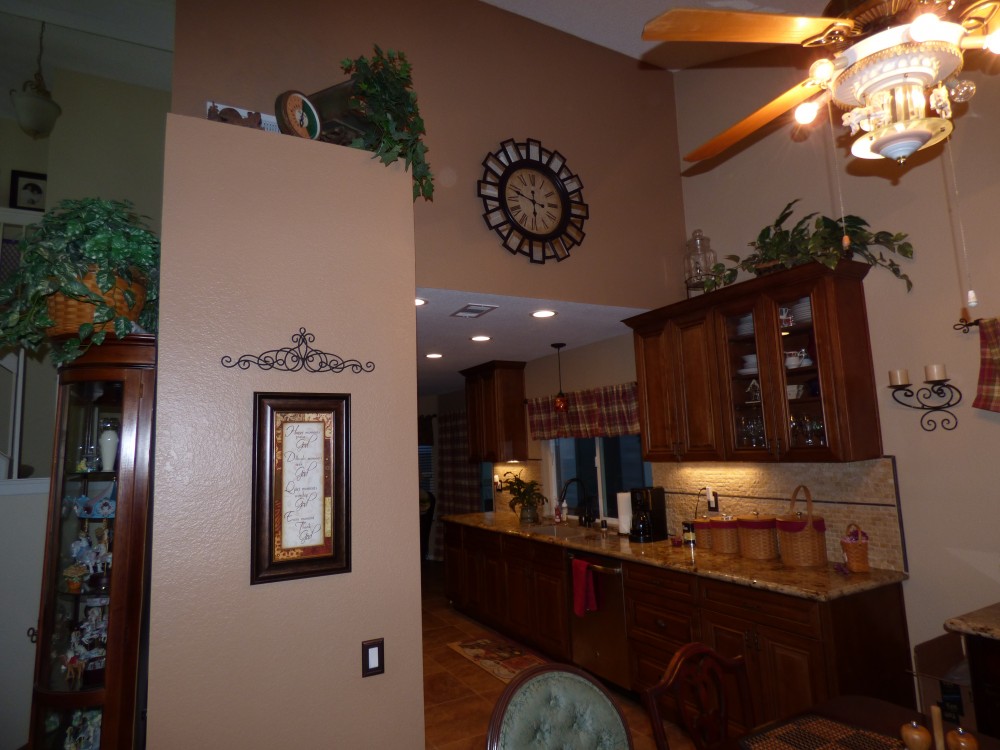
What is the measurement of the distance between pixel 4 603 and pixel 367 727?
2.51 m

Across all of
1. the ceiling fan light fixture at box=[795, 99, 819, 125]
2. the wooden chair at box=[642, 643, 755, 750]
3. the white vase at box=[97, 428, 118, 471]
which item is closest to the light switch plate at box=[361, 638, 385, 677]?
the wooden chair at box=[642, 643, 755, 750]

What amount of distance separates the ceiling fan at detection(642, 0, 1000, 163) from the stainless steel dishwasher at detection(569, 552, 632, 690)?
2.77 meters

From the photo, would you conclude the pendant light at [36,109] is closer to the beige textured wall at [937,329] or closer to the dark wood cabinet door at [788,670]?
the beige textured wall at [937,329]

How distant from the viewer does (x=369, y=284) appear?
2055mm

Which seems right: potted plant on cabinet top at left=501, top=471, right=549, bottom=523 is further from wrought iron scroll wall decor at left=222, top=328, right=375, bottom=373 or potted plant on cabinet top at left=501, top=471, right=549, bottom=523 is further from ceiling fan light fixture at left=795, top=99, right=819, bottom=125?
ceiling fan light fixture at left=795, top=99, right=819, bottom=125

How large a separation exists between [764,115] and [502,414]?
391cm

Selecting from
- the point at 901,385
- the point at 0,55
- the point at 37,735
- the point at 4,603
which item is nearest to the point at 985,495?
the point at 901,385

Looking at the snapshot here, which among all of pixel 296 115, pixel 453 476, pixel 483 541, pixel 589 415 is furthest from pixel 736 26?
pixel 453 476

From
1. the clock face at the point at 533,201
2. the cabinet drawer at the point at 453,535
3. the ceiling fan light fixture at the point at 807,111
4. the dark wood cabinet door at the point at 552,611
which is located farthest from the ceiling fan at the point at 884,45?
the cabinet drawer at the point at 453,535

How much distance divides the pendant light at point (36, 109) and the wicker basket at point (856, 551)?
5.01 metres

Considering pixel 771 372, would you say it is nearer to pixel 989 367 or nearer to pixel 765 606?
pixel 989 367

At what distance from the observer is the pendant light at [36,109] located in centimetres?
326

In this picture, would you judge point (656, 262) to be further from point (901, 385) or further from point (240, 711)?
point (240, 711)

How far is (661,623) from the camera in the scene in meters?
3.18
